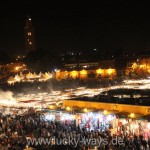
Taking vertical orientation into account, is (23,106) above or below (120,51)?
below

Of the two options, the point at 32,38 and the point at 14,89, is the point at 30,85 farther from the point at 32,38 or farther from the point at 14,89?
the point at 32,38

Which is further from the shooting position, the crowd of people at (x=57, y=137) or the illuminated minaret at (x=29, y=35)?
the illuminated minaret at (x=29, y=35)

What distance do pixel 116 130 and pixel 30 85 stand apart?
19.5m

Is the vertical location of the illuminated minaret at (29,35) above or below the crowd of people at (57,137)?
above

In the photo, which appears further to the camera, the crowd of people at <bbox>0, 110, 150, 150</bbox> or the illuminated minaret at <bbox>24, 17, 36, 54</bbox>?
the illuminated minaret at <bbox>24, 17, 36, 54</bbox>

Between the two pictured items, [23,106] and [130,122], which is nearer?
[130,122]

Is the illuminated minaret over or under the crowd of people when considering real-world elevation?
over

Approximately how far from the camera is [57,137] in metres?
13.2

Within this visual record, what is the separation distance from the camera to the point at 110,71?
146 feet

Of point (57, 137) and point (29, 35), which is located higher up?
point (29, 35)

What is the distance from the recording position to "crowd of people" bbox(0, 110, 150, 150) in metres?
11.8

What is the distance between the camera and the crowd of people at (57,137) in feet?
38.8

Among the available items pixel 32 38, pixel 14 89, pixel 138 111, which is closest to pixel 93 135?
pixel 138 111

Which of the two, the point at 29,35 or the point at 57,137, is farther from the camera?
the point at 29,35
